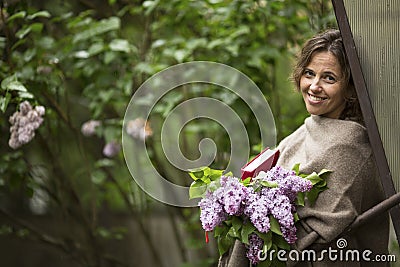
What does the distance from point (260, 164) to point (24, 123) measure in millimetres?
1007

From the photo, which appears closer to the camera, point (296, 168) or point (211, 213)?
point (211, 213)

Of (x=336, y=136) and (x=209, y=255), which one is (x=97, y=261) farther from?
(x=336, y=136)

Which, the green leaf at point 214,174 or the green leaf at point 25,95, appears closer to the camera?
the green leaf at point 214,174

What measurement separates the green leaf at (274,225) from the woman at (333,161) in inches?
3.4

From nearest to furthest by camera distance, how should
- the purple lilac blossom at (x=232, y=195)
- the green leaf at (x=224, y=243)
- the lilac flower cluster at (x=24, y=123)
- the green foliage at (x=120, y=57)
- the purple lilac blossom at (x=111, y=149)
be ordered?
the purple lilac blossom at (x=232, y=195) < the green leaf at (x=224, y=243) < the lilac flower cluster at (x=24, y=123) < the green foliage at (x=120, y=57) < the purple lilac blossom at (x=111, y=149)

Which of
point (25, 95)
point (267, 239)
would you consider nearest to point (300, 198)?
point (267, 239)

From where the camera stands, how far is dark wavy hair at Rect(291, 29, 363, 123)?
176 cm

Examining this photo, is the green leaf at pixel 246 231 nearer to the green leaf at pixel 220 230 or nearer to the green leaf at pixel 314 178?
the green leaf at pixel 220 230

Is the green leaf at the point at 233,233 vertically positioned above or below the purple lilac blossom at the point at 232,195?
below

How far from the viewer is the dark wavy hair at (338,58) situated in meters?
1.76

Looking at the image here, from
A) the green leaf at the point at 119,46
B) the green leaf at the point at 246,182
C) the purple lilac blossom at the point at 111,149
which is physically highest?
the green leaf at the point at 246,182

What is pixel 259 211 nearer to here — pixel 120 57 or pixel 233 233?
pixel 233 233

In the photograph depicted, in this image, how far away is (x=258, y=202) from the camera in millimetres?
1611

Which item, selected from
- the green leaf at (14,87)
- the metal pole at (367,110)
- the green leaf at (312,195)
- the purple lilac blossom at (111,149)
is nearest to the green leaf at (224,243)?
the green leaf at (312,195)
